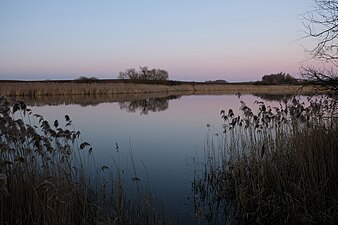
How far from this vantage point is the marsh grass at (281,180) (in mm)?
4457

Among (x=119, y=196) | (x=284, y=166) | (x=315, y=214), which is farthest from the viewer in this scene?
(x=284, y=166)

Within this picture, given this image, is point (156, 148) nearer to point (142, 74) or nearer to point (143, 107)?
point (143, 107)

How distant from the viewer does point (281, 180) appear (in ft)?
16.0

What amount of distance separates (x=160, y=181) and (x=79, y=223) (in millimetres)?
2314

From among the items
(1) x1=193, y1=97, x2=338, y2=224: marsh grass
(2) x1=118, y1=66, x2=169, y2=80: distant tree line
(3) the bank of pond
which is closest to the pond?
(3) the bank of pond

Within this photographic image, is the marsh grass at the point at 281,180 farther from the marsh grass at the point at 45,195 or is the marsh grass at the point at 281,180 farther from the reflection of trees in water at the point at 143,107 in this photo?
the reflection of trees in water at the point at 143,107

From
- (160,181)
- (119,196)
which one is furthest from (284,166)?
(119,196)

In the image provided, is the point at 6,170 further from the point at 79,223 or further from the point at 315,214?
the point at 315,214

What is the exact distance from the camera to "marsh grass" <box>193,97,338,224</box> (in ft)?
14.6

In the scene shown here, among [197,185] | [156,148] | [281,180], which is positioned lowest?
[197,185]

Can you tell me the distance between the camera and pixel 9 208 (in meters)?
3.92

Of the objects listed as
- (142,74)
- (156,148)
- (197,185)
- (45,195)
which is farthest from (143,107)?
(142,74)

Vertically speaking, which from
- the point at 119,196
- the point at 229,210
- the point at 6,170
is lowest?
the point at 229,210

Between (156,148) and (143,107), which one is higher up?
(143,107)
